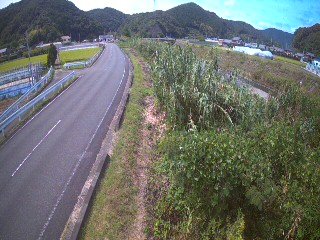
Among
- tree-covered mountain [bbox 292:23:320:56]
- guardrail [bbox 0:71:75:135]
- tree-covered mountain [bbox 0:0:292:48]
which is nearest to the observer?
guardrail [bbox 0:71:75:135]

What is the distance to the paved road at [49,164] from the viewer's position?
8.43 metres

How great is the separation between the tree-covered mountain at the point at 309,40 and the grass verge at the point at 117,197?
285 ft

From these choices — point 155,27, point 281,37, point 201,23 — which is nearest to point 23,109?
point 155,27

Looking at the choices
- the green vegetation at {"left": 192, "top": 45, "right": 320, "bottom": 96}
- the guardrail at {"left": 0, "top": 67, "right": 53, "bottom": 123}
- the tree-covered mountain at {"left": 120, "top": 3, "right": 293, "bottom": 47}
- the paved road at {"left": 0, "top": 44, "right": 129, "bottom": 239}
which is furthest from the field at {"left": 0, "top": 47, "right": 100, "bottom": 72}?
the tree-covered mountain at {"left": 120, "top": 3, "right": 293, "bottom": 47}

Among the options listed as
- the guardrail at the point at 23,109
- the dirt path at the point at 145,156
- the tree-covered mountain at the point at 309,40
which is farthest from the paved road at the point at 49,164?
the tree-covered mountain at the point at 309,40

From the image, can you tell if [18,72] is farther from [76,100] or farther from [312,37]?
[312,37]

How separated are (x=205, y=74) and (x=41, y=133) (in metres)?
10.3

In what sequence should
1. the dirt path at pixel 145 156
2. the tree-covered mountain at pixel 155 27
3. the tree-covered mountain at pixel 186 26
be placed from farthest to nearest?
the tree-covered mountain at pixel 186 26 → the tree-covered mountain at pixel 155 27 → the dirt path at pixel 145 156

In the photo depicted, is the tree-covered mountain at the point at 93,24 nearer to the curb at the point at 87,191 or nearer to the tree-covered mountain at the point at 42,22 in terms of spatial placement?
the tree-covered mountain at the point at 42,22

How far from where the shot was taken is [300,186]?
6.92m

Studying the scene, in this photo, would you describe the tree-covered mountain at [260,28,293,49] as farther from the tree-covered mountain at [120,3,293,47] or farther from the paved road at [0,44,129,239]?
the paved road at [0,44,129,239]

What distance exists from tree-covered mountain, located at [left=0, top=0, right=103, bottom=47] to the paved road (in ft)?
54.4

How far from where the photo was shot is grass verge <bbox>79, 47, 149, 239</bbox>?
26.3ft

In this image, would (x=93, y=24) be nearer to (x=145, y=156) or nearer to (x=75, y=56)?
(x=75, y=56)
